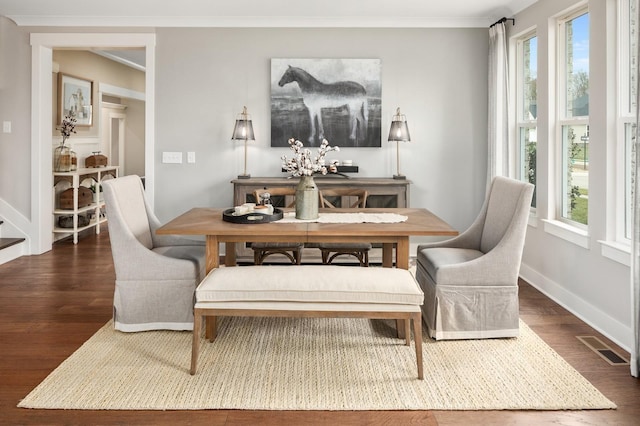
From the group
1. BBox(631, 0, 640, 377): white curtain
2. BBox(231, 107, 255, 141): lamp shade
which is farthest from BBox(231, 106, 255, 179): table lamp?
BBox(631, 0, 640, 377): white curtain

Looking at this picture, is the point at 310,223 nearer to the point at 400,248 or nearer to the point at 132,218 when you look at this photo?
the point at 400,248

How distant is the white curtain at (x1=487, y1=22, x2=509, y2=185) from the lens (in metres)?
5.25

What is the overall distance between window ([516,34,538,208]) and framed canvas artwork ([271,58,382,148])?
1373 millimetres

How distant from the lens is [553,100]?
14.3ft

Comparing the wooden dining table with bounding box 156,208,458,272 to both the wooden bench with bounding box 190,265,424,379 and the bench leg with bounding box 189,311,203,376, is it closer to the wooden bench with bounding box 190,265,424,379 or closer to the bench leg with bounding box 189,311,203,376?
the wooden bench with bounding box 190,265,424,379

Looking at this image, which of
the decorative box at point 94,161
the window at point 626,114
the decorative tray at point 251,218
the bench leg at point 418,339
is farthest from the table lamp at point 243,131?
the window at point 626,114

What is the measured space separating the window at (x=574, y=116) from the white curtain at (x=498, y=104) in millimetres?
909

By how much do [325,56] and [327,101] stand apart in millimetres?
470

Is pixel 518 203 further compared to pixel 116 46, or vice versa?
pixel 116 46

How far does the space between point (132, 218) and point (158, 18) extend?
2.76 metres

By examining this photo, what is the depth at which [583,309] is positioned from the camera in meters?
3.76

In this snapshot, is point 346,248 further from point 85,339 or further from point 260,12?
point 260,12

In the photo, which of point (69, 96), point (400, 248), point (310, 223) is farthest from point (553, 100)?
point (69, 96)

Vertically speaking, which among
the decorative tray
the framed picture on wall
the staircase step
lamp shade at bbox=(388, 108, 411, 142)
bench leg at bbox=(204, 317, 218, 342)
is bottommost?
bench leg at bbox=(204, 317, 218, 342)
